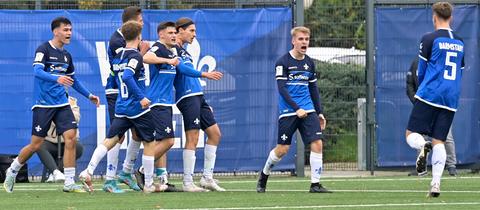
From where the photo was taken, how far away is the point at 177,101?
594 inches

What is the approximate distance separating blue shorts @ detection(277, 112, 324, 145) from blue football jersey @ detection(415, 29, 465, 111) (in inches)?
51.1

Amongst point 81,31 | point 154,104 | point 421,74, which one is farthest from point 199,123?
point 81,31

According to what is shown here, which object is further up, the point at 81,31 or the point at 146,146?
the point at 81,31

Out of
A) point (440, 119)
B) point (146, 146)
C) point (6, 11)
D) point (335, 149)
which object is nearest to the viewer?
point (440, 119)

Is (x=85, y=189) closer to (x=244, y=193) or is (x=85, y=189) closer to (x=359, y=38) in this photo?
(x=244, y=193)

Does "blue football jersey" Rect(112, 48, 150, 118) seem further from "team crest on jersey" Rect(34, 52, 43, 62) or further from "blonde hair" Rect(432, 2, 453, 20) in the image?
"blonde hair" Rect(432, 2, 453, 20)

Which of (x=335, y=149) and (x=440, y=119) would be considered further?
(x=335, y=149)

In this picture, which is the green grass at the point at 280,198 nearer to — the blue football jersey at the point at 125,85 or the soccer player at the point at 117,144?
the soccer player at the point at 117,144

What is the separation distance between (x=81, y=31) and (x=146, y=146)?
4.96 meters

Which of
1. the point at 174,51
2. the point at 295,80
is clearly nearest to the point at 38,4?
the point at 174,51

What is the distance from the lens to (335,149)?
66.2ft

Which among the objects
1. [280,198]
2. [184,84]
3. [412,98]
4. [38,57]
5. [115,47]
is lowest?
[280,198]

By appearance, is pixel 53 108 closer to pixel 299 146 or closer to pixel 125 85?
pixel 125 85

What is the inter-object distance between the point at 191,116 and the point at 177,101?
9.6 inches
